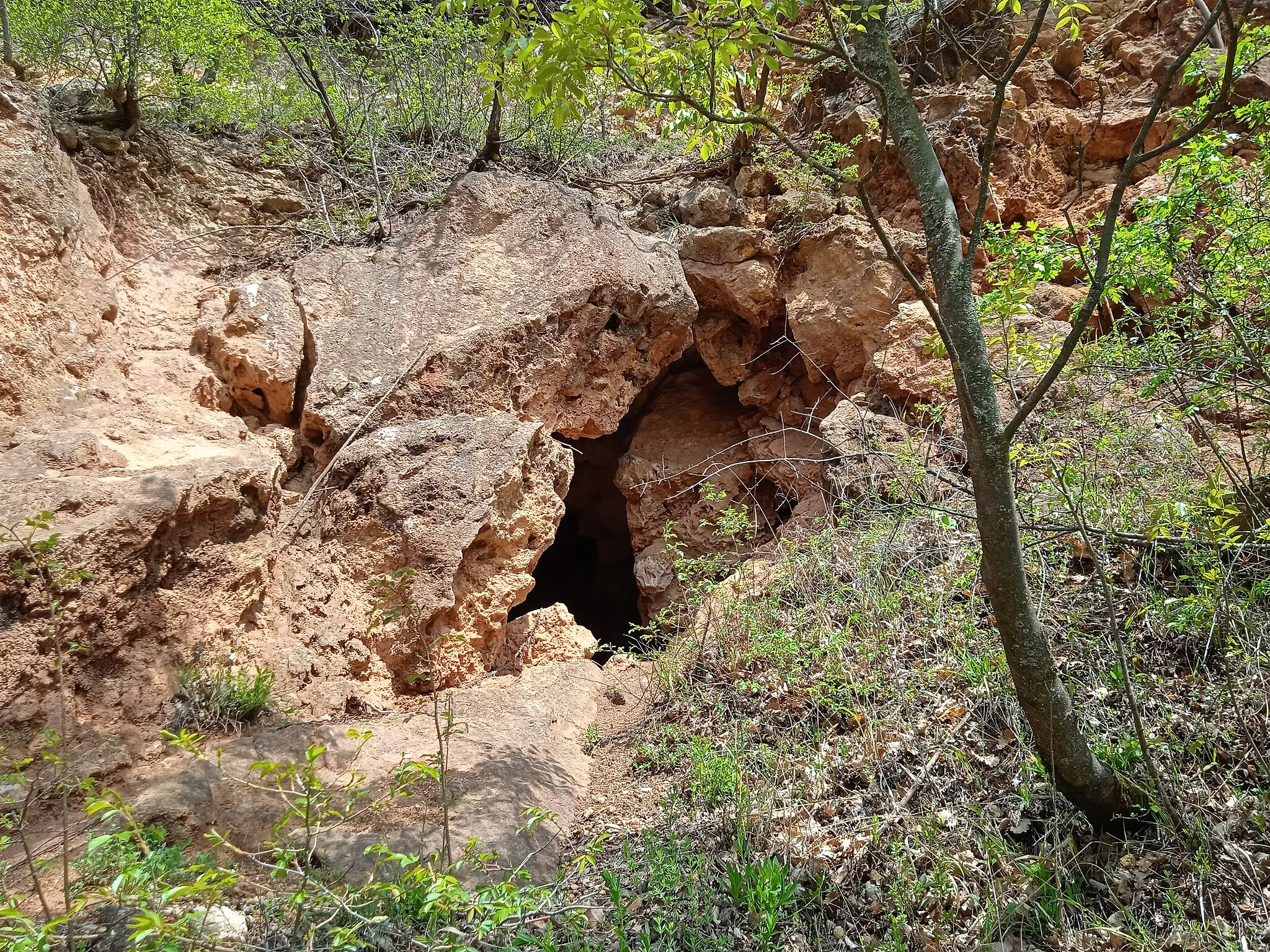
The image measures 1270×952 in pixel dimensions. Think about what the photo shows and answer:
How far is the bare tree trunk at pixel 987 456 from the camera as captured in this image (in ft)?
7.13

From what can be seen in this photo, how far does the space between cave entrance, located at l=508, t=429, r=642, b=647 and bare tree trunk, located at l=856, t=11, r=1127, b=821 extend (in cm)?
664

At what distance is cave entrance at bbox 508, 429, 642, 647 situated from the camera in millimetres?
9078

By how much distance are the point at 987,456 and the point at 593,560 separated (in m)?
7.92

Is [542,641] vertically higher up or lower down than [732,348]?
lower down

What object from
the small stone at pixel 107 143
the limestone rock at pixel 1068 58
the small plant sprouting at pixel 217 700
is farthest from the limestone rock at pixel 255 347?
the limestone rock at pixel 1068 58

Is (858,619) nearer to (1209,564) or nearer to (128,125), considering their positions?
(1209,564)

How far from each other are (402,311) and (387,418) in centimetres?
100

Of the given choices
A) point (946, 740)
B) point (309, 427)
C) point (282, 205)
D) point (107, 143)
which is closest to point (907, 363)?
point (946, 740)

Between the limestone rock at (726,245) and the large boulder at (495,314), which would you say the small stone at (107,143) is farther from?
the limestone rock at (726,245)

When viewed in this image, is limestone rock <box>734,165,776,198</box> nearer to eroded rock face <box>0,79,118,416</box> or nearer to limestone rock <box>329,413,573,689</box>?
limestone rock <box>329,413,573,689</box>

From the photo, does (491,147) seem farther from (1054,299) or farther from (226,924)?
(226,924)

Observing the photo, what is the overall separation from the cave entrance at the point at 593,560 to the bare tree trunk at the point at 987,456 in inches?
261

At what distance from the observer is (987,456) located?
2.17 meters

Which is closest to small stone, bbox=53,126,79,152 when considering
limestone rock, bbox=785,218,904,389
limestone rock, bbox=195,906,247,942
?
limestone rock, bbox=195,906,247,942
